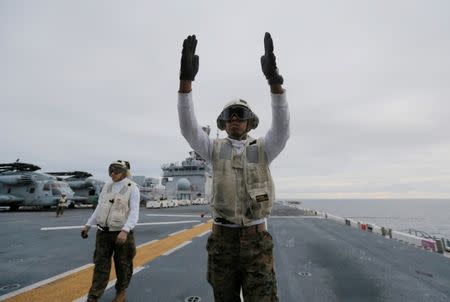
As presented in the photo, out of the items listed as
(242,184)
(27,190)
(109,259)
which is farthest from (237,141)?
(27,190)

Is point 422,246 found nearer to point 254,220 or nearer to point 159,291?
point 159,291

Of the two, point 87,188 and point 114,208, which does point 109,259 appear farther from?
point 87,188

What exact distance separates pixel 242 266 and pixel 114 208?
253cm

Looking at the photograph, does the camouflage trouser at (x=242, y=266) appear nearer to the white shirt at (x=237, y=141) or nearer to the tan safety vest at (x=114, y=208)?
the white shirt at (x=237, y=141)

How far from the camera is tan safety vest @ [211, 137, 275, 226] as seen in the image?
226 centimetres

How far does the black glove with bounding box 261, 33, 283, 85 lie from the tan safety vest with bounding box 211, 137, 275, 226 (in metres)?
0.57

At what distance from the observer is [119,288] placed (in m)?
3.90

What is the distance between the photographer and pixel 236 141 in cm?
249

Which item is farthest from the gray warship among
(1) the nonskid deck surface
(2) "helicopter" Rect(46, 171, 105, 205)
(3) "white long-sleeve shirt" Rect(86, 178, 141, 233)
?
(3) "white long-sleeve shirt" Rect(86, 178, 141, 233)

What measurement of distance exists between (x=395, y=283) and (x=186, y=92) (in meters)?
5.29

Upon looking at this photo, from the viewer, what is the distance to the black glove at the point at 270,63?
2098 mm

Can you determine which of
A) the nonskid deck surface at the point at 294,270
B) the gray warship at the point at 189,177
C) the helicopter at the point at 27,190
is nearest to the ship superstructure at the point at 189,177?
the gray warship at the point at 189,177

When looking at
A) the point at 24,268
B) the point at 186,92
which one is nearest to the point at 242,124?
the point at 186,92

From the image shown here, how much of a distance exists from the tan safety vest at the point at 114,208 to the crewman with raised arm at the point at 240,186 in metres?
2.13
